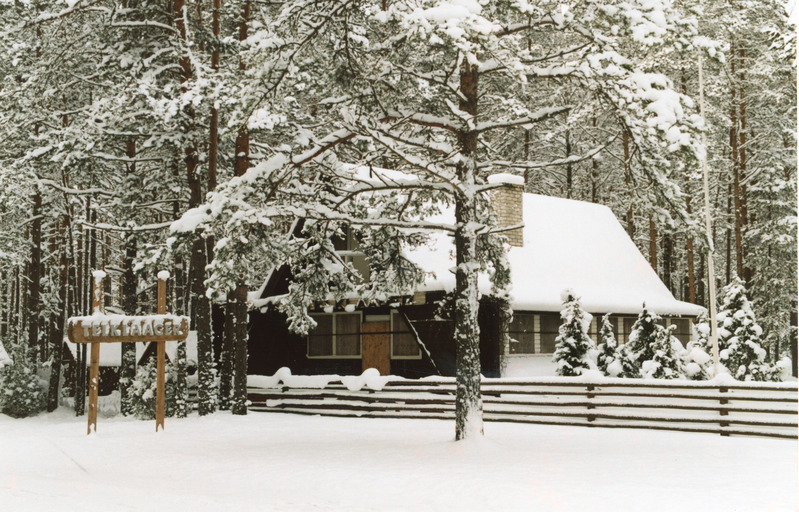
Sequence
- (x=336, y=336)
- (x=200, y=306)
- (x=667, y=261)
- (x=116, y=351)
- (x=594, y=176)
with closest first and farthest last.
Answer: (x=200, y=306), (x=336, y=336), (x=116, y=351), (x=667, y=261), (x=594, y=176)

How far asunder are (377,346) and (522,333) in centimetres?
453

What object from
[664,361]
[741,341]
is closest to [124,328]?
[664,361]

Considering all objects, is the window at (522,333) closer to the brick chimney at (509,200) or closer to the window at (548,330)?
the window at (548,330)

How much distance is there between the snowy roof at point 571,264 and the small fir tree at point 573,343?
1.70m

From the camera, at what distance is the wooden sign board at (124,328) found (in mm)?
16375

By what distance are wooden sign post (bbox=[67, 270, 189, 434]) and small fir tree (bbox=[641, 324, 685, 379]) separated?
11569 mm

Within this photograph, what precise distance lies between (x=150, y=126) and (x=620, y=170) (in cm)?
2659

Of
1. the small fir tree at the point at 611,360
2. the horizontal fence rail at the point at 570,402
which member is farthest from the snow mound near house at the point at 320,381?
the small fir tree at the point at 611,360

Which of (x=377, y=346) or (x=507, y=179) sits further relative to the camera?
(x=377, y=346)

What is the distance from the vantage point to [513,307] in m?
23.9

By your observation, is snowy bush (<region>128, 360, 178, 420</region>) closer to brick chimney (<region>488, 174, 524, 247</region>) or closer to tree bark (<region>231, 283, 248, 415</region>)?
tree bark (<region>231, 283, 248, 415</region>)

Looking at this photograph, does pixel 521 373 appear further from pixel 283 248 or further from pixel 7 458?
pixel 7 458

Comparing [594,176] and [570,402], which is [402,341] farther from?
[594,176]

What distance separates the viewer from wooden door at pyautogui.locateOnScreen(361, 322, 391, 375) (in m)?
26.2
